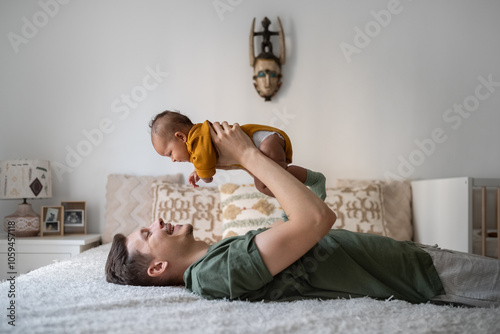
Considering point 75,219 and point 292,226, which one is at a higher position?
point 292,226

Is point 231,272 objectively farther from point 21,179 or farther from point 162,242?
point 21,179

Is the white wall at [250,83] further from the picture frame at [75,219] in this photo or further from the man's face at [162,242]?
the man's face at [162,242]

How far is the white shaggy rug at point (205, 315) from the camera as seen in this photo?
2.97 ft

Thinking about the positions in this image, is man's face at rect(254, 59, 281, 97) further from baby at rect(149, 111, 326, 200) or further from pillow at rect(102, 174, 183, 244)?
baby at rect(149, 111, 326, 200)

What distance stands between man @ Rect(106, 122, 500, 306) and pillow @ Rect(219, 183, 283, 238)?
0.99 metres

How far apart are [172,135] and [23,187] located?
5.16 feet

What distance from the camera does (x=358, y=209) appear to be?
2436 millimetres

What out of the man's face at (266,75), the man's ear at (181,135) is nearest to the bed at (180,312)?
the man's ear at (181,135)

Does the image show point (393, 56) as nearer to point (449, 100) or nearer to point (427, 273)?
point (449, 100)

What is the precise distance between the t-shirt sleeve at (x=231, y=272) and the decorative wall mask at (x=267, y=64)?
1754 mm

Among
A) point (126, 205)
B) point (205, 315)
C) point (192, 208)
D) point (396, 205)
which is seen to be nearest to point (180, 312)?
point (205, 315)

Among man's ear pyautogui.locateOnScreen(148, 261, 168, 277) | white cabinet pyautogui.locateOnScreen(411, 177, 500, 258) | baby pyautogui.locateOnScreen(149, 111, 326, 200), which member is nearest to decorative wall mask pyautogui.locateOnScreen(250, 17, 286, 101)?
white cabinet pyautogui.locateOnScreen(411, 177, 500, 258)

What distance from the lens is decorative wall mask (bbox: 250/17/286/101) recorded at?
2.79 m

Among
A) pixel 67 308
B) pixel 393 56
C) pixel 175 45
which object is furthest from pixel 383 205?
pixel 67 308
